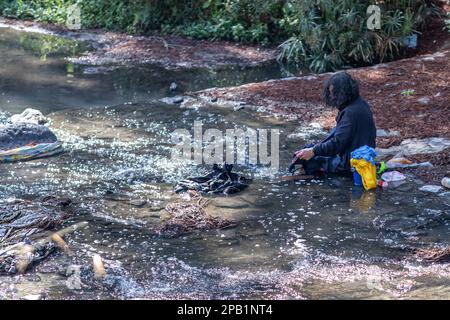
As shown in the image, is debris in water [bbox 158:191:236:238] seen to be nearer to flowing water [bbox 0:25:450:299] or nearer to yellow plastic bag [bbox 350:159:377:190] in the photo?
flowing water [bbox 0:25:450:299]

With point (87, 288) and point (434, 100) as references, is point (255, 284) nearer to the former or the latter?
point (87, 288)

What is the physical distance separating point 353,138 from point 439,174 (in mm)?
1071

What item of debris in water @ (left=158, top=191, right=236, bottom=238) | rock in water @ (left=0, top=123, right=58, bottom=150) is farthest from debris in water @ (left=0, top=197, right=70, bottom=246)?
rock in water @ (left=0, top=123, right=58, bottom=150)

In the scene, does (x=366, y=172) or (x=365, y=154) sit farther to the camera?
(x=366, y=172)

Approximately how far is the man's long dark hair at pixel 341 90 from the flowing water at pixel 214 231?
873 millimetres

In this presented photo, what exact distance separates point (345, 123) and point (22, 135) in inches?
152

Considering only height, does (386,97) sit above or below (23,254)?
above

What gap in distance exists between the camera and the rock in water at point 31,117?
1036cm

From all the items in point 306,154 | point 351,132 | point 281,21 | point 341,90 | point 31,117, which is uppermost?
point 341,90

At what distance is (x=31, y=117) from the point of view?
10.4 meters

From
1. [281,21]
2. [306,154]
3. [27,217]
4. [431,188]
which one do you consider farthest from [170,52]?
[27,217]

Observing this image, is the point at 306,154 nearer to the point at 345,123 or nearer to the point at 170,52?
the point at 345,123

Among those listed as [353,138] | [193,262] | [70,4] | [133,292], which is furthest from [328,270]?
[70,4]

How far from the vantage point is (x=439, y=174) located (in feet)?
26.7
